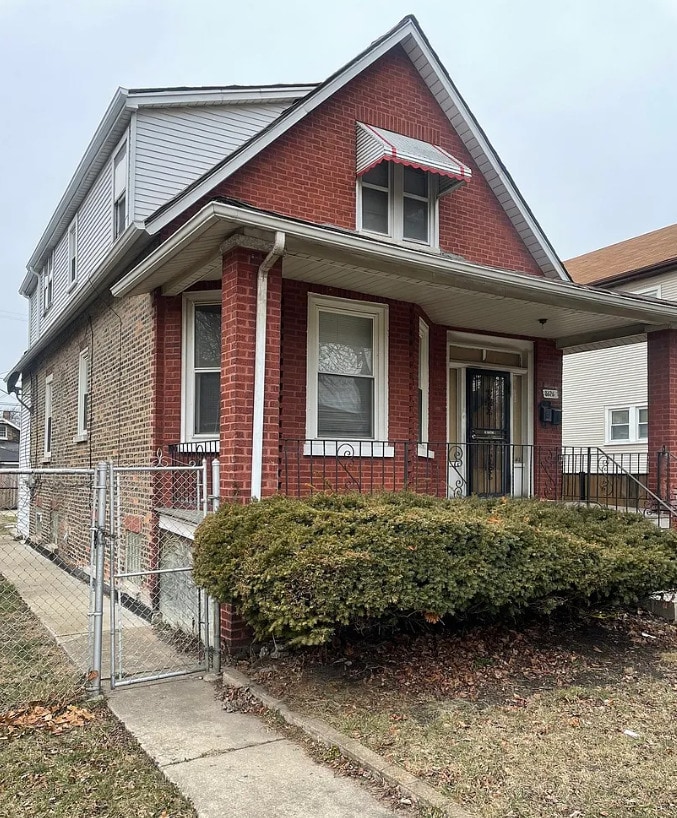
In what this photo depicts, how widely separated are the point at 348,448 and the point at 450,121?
17.5 ft

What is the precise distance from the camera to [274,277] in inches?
252

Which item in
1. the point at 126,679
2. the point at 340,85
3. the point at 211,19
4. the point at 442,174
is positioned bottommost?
the point at 126,679

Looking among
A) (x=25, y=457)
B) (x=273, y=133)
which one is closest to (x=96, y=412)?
(x=273, y=133)

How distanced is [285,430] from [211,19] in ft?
39.2

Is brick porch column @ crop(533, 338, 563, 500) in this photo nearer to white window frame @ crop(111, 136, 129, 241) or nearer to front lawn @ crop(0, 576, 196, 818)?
white window frame @ crop(111, 136, 129, 241)

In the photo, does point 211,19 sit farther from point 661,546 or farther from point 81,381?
point 661,546

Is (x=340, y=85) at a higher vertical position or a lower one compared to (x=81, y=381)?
higher

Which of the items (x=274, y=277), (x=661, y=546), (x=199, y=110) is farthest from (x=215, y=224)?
(x=199, y=110)

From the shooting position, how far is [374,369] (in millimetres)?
8469

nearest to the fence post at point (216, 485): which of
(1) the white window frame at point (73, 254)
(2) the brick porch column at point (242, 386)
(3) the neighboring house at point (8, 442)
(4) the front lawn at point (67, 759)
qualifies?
(2) the brick porch column at point (242, 386)

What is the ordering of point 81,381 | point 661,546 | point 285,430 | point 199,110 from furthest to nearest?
point 81,381
point 199,110
point 285,430
point 661,546

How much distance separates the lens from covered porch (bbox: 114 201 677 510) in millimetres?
6242

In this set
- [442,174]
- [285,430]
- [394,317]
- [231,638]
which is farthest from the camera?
[442,174]

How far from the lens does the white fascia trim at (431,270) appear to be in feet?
19.2
